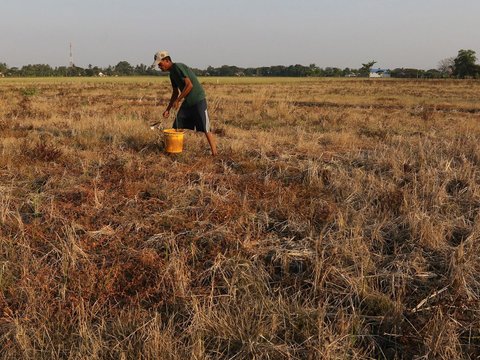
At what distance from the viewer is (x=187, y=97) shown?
21.6ft

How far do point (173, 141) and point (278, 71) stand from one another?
127 meters

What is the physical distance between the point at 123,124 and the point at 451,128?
767 cm

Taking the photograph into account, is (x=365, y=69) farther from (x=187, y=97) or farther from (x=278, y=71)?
(x=187, y=97)

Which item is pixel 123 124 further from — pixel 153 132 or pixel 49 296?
pixel 49 296

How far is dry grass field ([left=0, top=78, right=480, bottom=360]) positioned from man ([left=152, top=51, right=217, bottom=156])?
81cm

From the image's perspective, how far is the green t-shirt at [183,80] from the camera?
20.9 feet

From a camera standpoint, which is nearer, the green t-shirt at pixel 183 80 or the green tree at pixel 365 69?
the green t-shirt at pixel 183 80

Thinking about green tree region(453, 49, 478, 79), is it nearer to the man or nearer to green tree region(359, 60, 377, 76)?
green tree region(359, 60, 377, 76)

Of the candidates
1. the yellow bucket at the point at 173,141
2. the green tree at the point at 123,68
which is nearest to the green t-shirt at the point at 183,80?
the yellow bucket at the point at 173,141

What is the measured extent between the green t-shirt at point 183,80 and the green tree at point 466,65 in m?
82.4

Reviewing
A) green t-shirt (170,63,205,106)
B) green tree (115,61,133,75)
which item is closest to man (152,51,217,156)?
green t-shirt (170,63,205,106)

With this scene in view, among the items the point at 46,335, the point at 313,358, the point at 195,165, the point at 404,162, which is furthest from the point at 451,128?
the point at 46,335

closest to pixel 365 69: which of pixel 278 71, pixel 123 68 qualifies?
pixel 278 71

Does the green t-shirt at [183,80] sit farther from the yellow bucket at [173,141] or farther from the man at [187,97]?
the yellow bucket at [173,141]
